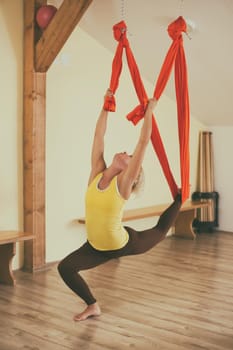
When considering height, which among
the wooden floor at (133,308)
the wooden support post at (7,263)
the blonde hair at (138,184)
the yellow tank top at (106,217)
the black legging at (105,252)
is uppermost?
the blonde hair at (138,184)

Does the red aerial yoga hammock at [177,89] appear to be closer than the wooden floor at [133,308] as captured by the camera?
No

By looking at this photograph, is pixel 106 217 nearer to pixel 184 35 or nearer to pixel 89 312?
pixel 89 312

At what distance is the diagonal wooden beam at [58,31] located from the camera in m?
3.99

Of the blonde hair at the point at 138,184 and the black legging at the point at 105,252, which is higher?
the blonde hair at the point at 138,184

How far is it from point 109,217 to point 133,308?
889 millimetres

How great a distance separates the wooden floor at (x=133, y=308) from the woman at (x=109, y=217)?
26cm

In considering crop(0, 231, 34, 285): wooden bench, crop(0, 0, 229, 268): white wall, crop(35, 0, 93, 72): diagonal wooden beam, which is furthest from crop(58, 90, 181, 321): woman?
crop(0, 0, 229, 268): white wall

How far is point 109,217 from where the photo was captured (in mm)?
3080

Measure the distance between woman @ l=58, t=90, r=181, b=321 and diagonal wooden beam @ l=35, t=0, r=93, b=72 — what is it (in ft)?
3.55

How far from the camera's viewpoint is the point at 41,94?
14.5ft

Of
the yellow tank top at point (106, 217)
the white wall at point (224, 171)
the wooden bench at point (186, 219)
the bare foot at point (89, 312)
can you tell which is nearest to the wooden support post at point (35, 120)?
the bare foot at point (89, 312)

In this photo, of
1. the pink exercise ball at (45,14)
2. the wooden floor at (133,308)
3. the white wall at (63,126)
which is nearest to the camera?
the wooden floor at (133,308)

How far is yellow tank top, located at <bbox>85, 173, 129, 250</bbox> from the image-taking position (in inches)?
121

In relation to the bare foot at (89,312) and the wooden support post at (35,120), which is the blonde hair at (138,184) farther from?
the wooden support post at (35,120)
